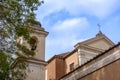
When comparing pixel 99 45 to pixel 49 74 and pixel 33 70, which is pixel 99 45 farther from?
pixel 33 70

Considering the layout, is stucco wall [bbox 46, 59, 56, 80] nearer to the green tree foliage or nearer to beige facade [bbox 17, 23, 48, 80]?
beige facade [bbox 17, 23, 48, 80]

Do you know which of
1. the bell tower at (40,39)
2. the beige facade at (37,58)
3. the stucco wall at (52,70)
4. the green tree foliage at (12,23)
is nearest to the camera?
the green tree foliage at (12,23)

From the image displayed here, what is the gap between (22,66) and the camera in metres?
16.1

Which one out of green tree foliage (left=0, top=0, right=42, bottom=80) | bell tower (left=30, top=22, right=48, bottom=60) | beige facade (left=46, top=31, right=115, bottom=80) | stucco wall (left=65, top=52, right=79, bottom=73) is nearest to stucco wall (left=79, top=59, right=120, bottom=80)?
green tree foliage (left=0, top=0, right=42, bottom=80)

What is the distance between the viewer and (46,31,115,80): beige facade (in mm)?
28703

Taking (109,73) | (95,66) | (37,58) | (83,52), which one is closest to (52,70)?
(83,52)

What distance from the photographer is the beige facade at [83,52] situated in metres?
28.7

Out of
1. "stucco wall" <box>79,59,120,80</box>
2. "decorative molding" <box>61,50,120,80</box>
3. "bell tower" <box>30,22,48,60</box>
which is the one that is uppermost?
"bell tower" <box>30,22,48,60</box>

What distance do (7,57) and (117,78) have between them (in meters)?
5.31

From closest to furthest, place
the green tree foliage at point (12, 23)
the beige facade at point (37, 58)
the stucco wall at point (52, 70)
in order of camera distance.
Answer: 1. the green tree foliage at point (12, 23)
2. the beige facade at point (37, 58)
3. the stucco wall at point (52, 70)

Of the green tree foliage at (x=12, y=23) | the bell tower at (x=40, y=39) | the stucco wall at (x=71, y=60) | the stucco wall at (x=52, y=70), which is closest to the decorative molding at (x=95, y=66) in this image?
the green tree foliage at (x=12, y=23)

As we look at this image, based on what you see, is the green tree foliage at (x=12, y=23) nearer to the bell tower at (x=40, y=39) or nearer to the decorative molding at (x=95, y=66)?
the decorative molding at (x=95, y=66)

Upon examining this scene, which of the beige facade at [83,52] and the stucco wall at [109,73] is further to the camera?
the beige facade at [83,52]

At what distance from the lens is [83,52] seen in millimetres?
28844
